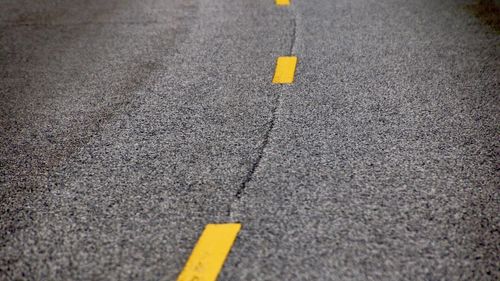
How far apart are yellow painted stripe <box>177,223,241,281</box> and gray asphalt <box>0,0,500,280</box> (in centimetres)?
5

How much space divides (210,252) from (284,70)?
2489mm

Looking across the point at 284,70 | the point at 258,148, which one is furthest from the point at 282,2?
the point at 258,148

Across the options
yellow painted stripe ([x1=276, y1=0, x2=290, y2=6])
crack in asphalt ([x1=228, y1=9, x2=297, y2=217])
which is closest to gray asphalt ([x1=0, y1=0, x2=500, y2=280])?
crack in asphalt ([x1=228, y1=9, x2=297, y2=217])

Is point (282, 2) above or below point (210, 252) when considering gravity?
below

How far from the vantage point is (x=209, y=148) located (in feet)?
12.7

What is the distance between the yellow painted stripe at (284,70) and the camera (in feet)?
15.9

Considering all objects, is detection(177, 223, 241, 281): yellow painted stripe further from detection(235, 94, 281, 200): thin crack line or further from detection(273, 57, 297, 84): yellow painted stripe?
detection(273, 57, 297, 84): yellow painted stripe

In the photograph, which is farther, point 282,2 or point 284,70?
point 282,2

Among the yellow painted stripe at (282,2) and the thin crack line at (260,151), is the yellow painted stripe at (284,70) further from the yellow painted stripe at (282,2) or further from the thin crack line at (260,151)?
the yellow painted stripe at (282,2)

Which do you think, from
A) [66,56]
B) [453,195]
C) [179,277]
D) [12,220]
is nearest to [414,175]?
[453,195]

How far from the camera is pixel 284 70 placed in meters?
5.04

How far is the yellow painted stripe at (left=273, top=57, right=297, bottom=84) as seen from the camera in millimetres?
4850

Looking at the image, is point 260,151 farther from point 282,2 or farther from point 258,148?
point 282,2

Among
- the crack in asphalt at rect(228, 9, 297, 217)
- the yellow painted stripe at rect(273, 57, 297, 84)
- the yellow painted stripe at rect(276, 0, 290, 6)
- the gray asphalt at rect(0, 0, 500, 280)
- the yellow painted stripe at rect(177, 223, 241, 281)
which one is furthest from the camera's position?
the yellow painted stripe at rect(276, 0, 290, 6)
